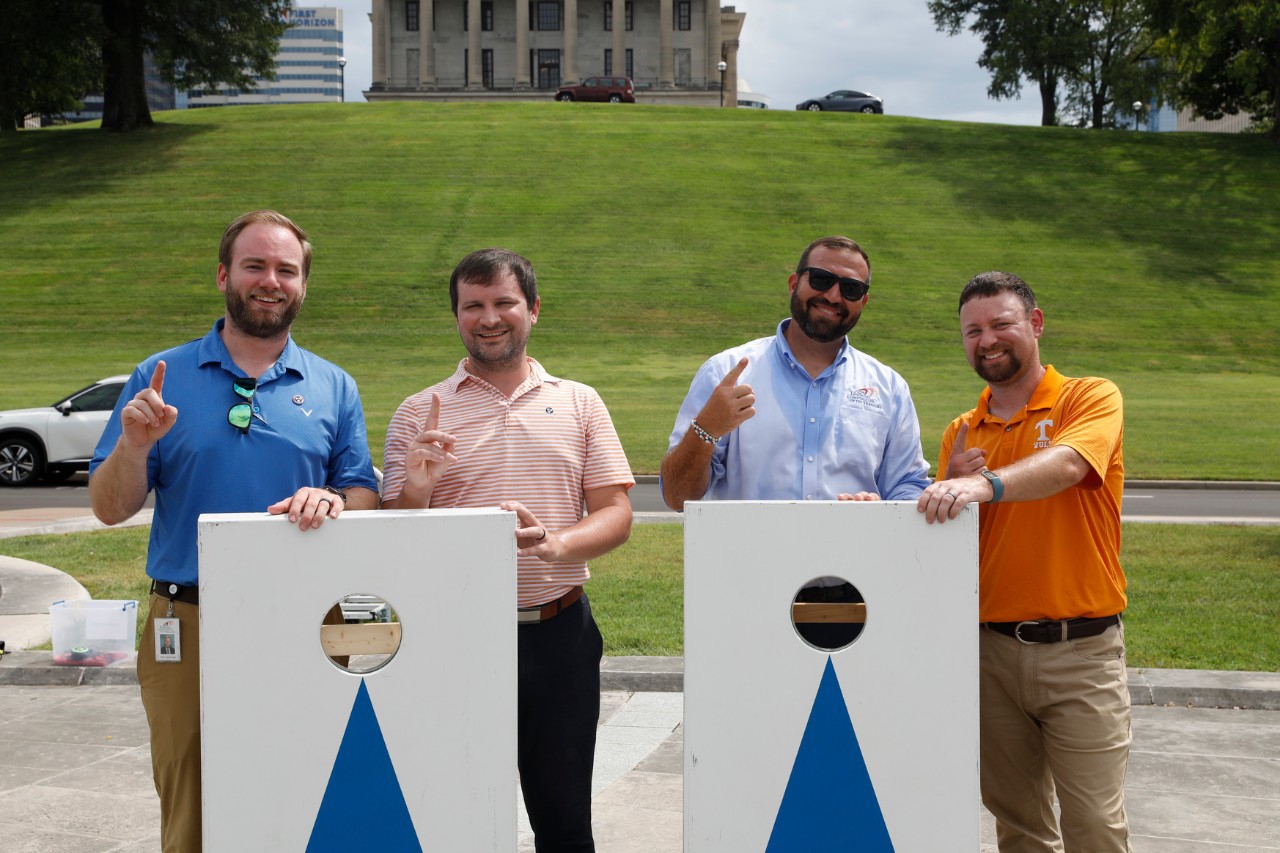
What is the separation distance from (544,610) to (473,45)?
77913 millimetres

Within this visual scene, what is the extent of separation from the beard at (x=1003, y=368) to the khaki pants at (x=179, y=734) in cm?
227

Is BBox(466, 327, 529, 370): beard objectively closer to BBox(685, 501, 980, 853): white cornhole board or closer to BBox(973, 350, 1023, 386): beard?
BBox(685, 501, 980, 853): white cornhole board

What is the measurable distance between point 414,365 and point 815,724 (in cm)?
2190

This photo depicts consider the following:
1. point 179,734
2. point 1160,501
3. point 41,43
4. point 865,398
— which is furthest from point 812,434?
point 41,43

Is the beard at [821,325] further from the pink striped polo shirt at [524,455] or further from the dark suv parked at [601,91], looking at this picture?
the dark suv parked at [601,91]

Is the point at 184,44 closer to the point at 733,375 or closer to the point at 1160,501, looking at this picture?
the point at 1160,501

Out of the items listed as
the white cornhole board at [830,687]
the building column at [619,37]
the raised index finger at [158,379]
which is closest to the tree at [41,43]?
the raised index finger at [158,379]

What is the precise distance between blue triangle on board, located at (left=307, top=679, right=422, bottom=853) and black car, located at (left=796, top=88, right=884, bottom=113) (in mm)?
56233

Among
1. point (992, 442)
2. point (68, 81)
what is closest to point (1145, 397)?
point (992, 442)

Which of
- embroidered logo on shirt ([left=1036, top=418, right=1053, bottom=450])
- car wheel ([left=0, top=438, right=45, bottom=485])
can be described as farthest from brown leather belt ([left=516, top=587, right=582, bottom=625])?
car wheel ([left=0, top=438, right=45, bottom=485])

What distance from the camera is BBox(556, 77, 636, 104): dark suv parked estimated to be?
5553cm

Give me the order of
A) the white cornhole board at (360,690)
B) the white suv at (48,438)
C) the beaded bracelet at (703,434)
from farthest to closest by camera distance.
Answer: the white suv at (48,438) < the beaded bracelet at (703,434) < the white cornhole board at (360,690)

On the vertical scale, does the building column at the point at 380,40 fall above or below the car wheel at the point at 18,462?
above

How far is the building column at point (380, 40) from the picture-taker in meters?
76.1
